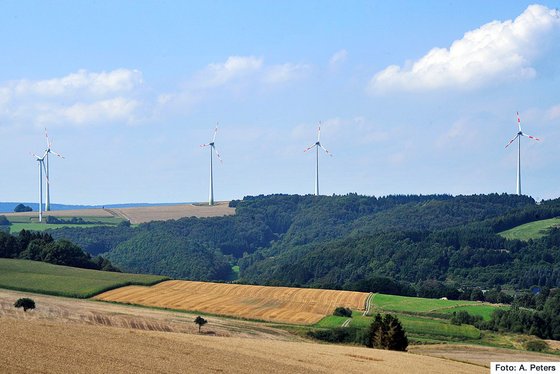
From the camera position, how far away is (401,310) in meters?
140

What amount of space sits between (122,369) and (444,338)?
66297 mm

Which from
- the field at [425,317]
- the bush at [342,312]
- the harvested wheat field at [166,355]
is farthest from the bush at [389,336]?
the bush at [342,312]

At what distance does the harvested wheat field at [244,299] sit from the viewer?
123750mm

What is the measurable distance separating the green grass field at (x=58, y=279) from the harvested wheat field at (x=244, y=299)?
318 cm

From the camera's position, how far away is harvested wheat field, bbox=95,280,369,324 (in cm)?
12375

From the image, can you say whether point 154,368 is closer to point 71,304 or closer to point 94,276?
point 71,304

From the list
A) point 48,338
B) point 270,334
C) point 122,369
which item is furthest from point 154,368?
point 270,334

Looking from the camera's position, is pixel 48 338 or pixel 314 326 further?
pixel 314 326

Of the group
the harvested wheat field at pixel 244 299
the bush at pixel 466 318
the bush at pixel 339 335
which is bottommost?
the bush at pixel 466 318

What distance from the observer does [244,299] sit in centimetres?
14000

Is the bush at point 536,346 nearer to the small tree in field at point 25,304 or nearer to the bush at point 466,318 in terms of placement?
the bush at point 466,318

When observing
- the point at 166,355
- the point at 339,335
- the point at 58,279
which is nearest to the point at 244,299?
the point at 58,279

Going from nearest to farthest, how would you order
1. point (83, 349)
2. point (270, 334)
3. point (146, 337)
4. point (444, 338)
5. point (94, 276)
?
1. point (83, 349)
2. point (146, 337)
3. point (270, 334)
4. point (444, 338)
5. point (94, 276)

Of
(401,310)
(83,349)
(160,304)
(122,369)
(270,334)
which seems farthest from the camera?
(401,310)
